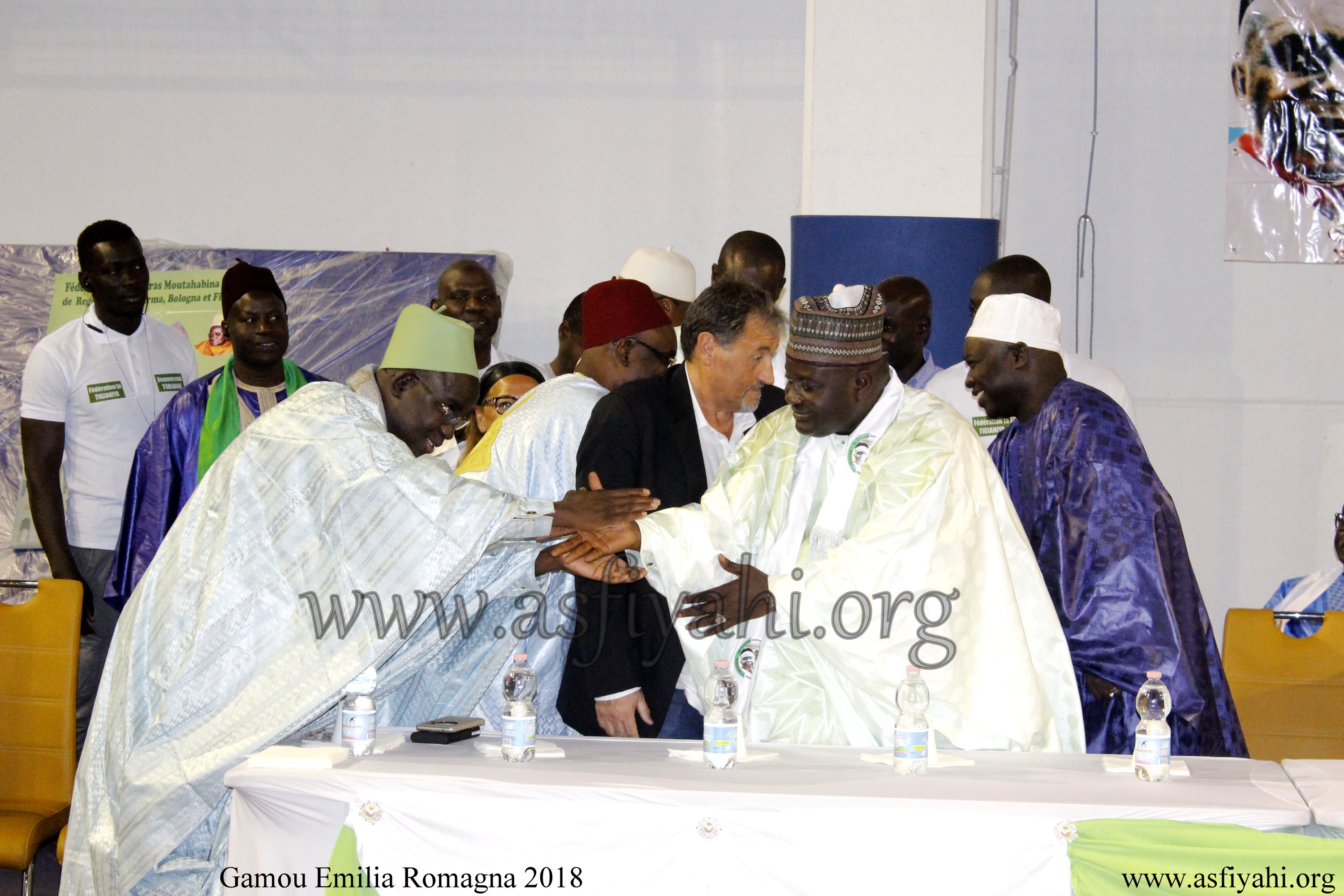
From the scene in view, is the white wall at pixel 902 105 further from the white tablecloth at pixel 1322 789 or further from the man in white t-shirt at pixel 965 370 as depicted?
the white tablecloth at pixel 1322 789

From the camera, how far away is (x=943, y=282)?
5320 millimetres

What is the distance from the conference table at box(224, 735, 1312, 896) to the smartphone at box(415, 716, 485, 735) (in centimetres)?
18

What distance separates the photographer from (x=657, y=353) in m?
3.83

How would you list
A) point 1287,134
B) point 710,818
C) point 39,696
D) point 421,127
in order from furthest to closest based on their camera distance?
point 421,127 < point 1287,134 < point 39,696 < point 710,818

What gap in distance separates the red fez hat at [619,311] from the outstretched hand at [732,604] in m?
1.01

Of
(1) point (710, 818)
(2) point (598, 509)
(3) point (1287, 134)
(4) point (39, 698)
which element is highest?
(3) point (1287, 134)

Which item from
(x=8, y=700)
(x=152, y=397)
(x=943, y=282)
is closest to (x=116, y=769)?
(x=8, y=700)

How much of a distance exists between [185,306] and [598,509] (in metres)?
4.28

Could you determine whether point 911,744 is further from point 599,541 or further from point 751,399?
point 751,399

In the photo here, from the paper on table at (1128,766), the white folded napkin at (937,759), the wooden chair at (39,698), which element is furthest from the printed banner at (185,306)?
the paper on table at (1128,766)

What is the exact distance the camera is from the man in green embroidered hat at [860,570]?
2977 mm

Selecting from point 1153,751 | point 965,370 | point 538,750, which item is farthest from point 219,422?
point 1153,751

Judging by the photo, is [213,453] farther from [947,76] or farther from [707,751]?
[947,76]

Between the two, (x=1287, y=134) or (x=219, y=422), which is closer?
(x=219, y=422)
